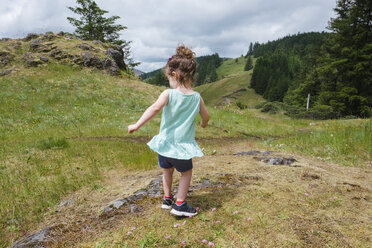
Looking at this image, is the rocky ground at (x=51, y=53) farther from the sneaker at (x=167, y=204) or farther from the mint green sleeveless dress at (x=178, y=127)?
Answer: the sneaker at (x=167, y=204)

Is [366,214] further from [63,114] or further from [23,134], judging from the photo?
[63,114]

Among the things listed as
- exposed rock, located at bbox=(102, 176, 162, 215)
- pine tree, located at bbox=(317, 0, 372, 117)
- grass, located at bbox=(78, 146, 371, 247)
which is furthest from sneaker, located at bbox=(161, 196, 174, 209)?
pine tree, located at bbox=(317, 0, 372, 117)

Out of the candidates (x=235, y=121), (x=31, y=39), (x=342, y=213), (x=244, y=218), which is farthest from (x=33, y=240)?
(x=31, y=39)

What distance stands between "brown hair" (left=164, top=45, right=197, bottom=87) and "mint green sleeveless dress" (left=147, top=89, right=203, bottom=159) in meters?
0.23

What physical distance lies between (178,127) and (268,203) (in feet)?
5.83

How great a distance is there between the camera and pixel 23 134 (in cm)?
1105

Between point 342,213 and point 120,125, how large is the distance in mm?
12596

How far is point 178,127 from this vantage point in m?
3.29

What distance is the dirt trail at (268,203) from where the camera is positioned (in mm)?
2674

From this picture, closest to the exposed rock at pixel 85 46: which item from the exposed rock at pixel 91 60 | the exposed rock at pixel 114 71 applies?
the exposed rock at pixel 91 60

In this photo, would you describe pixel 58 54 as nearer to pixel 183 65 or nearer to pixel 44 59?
pixel 44 59

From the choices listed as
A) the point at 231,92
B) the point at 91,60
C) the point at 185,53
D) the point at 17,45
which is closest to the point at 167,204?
the point at 185,53

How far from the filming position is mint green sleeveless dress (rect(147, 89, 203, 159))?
3186 millimetres

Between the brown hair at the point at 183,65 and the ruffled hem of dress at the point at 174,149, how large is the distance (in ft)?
3.09
